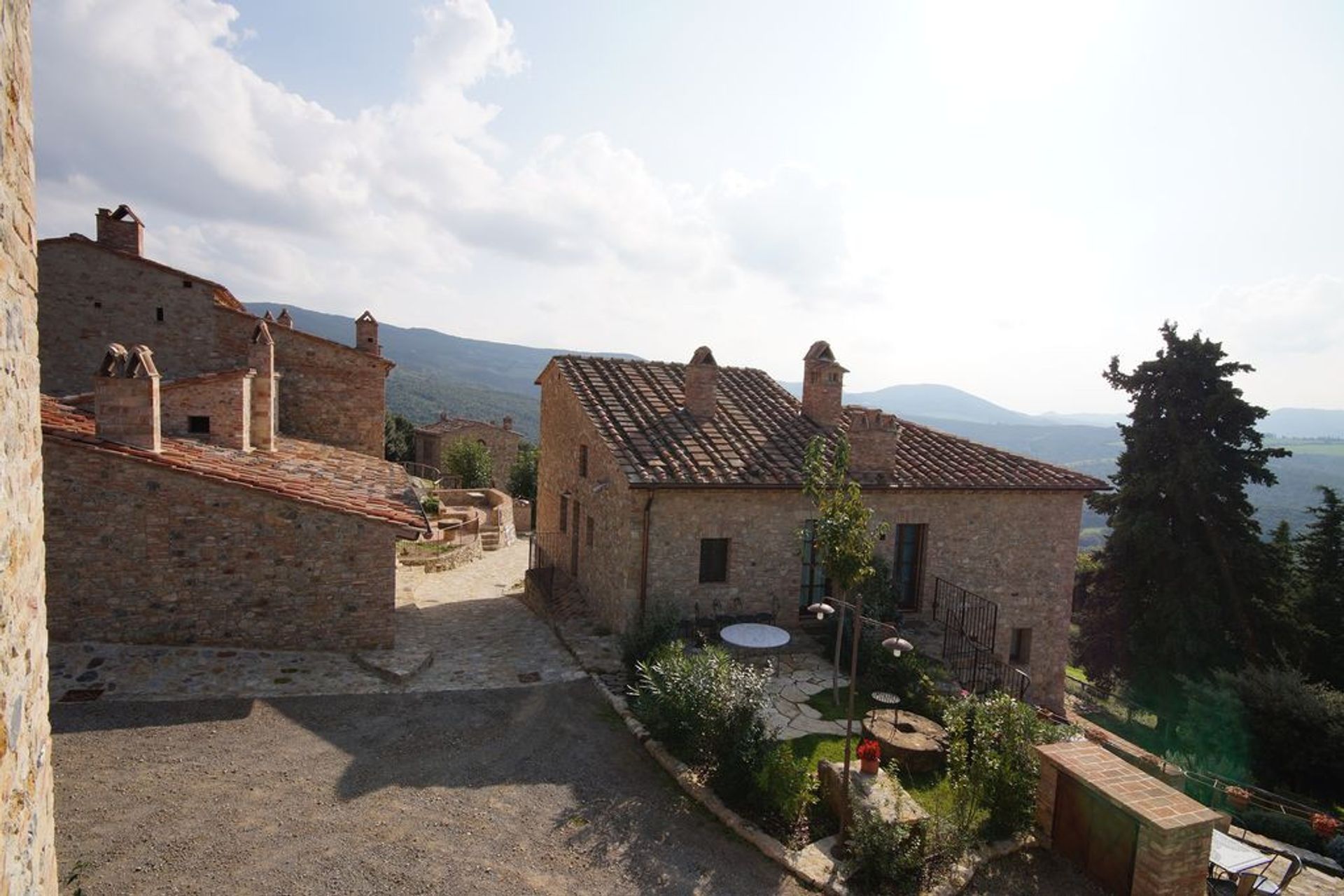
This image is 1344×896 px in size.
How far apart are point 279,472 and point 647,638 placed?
26.0 ft

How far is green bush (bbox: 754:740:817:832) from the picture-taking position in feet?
27.9

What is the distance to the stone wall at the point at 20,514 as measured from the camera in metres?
2.45

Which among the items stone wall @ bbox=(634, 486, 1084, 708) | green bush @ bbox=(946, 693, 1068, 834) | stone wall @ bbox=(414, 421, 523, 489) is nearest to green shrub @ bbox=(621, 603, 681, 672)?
stone wall @ bbox=(634, 486, 1084, 708)

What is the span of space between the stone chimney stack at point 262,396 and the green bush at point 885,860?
14341mm

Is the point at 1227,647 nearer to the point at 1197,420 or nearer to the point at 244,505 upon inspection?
the point at 1197,420

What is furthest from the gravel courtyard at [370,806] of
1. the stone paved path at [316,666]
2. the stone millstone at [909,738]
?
the stone millstone at [909,738]

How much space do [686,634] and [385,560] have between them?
5805 millimetres

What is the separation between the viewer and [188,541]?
11.6m

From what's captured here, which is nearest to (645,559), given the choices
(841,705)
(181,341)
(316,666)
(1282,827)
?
(841,705)

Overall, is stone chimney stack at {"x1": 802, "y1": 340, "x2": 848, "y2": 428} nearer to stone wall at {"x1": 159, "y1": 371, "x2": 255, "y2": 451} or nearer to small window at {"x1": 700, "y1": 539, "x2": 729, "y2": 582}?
small window at {"x1": 700, "y1": 539, "x2": 729, "y2": 582}

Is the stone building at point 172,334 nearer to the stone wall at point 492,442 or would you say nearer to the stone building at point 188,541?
the stone building at point 188,541

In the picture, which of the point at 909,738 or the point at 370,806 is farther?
the point at 909,738

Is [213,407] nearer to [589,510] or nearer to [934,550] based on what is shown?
[589,510]

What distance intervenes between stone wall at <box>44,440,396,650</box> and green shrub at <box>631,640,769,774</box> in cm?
547
